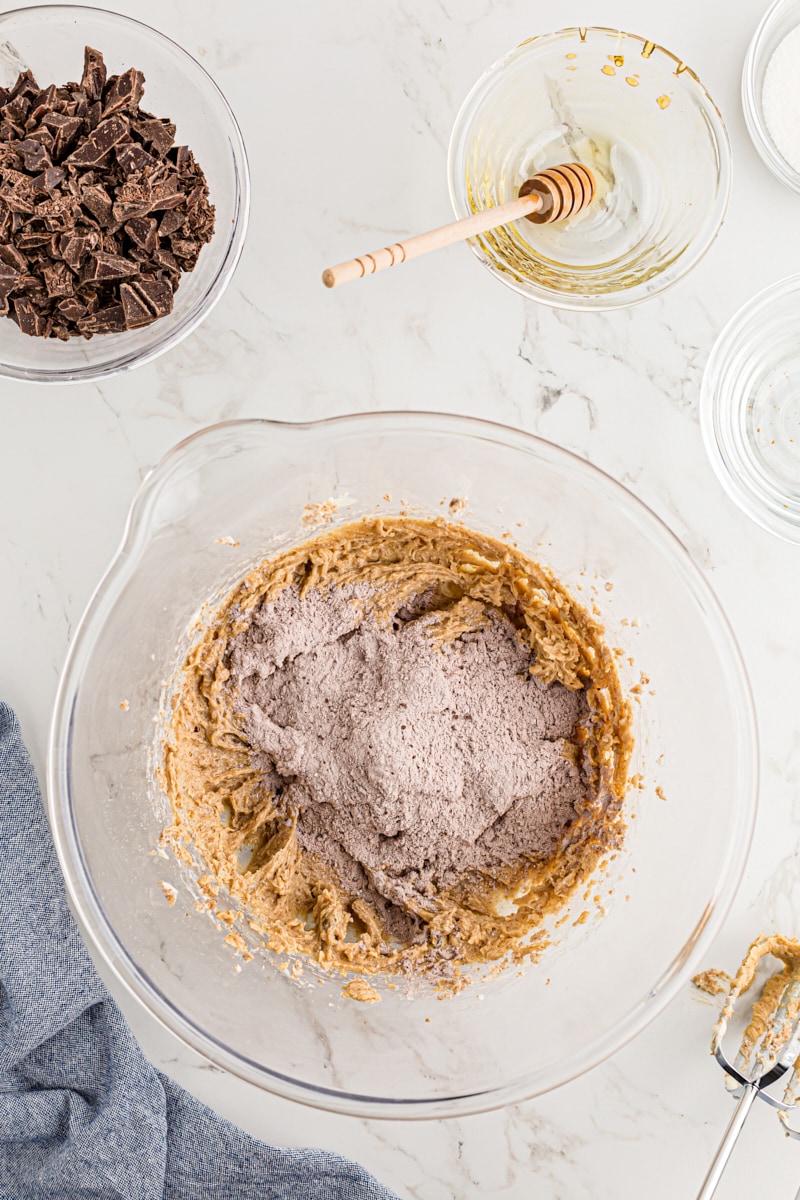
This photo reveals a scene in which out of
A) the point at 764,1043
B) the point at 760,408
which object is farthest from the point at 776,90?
the point at 764,1043

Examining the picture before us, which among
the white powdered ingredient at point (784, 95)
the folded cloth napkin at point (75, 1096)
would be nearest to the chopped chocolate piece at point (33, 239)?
the folded cloth napkin at point (75, 1096)

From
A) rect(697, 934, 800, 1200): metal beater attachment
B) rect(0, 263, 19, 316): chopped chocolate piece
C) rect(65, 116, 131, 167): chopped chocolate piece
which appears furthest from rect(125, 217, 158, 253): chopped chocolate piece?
rect(697, 934, 800, 1200): metal beater attachment

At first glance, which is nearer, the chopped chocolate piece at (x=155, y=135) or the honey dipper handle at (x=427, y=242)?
the honey dipper handle at (x=427, y=242)

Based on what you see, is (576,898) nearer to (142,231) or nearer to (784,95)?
(142,231)

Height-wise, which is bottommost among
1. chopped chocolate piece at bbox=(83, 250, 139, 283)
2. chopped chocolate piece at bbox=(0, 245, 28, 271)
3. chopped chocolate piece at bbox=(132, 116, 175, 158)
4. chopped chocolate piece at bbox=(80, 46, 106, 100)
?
chopped chocolate piece at bbox=(0, 245, 28, 271)

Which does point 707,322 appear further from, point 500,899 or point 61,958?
point 61,958

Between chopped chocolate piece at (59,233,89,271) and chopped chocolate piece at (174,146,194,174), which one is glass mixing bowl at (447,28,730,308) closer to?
chopped chocolate piece at (174,146,194,174)

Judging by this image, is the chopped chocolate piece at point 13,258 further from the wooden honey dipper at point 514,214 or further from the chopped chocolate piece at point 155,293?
the wooden honey dipper at point 514,214
